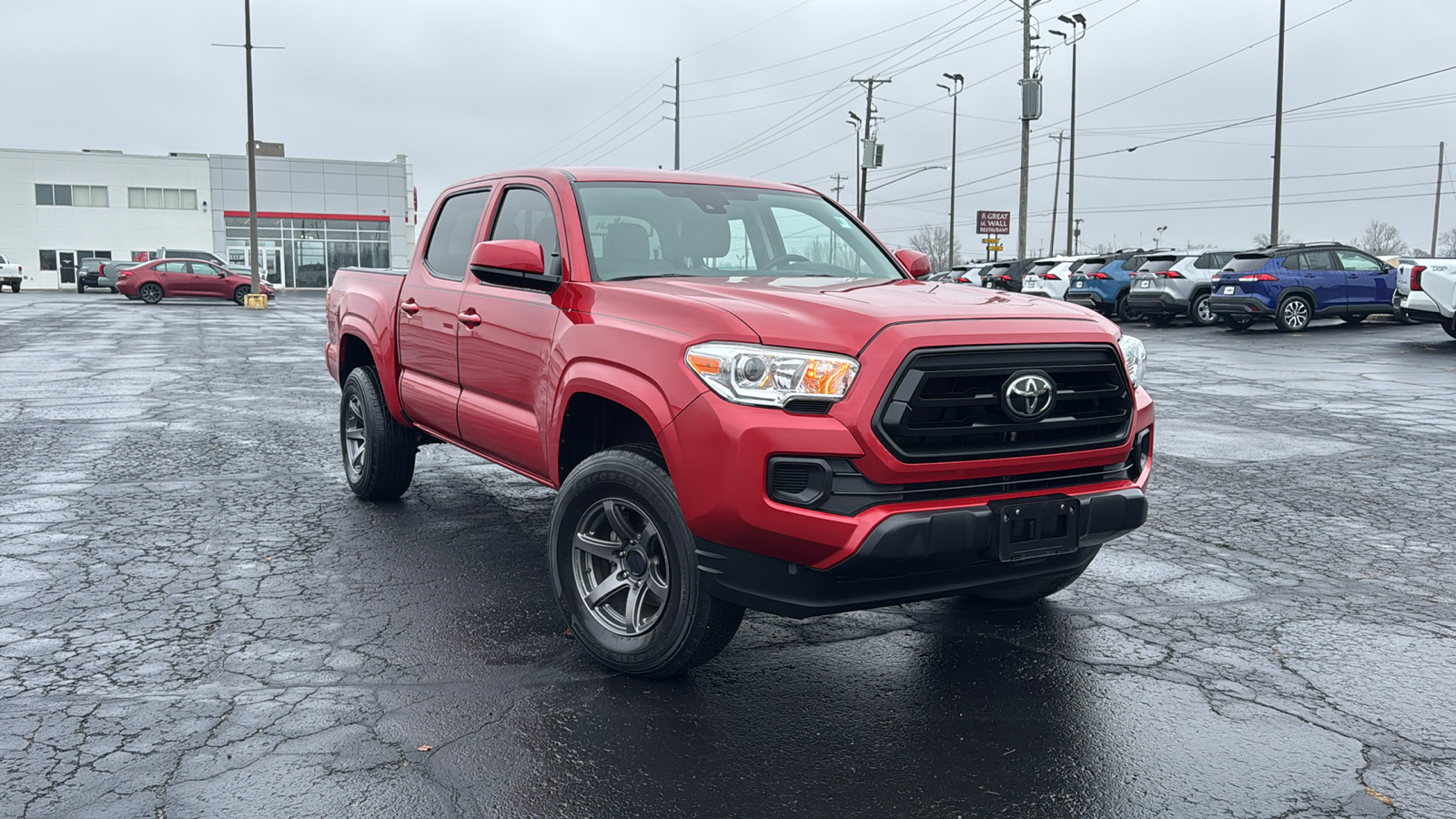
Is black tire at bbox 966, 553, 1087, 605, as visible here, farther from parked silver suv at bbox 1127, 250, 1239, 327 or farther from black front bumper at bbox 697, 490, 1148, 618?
parked silver suv at bbox 1127, 250, 1239, 327

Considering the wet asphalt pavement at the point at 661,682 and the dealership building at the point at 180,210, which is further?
the dealership building at the point at 180,210

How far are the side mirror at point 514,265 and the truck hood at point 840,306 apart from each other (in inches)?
15.5

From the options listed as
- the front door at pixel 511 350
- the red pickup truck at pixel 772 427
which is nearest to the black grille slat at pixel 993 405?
the red pickup truck at pixel 772 427

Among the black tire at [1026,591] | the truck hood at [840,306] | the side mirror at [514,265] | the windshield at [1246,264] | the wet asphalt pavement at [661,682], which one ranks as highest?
the windshield at [1246,264]

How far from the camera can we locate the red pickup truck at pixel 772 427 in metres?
3.31

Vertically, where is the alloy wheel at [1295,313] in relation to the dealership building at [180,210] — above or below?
below

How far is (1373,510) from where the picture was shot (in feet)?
22.3

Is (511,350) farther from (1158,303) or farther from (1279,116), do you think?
(1279,116)

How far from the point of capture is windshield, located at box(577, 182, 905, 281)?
4.71 metres

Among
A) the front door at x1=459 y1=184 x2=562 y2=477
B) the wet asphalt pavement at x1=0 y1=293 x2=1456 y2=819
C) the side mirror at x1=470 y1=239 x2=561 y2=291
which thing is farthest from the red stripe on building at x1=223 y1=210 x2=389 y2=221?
the side mirror at x1=470 y1=239 x2=561 y2=291

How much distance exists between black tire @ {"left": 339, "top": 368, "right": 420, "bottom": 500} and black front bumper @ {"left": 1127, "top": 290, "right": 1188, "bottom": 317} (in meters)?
22.4

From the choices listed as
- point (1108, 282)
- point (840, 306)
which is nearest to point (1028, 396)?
point (840, 306)

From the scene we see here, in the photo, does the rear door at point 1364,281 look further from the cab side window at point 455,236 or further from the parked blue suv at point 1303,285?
the cab side window at point 455,236

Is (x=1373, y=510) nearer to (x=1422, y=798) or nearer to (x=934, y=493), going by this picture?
(x=1422, y=798)
